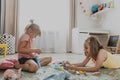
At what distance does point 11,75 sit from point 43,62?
0.79 m

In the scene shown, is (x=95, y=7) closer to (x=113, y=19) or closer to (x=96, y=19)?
(x=96, y=19)

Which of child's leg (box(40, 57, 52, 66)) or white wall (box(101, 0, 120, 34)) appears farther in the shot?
white wall (box(101, 0, 120, 34))

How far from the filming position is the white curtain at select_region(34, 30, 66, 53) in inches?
173

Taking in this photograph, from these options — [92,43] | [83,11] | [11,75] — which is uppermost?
[83,11]

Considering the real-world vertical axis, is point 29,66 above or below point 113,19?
below

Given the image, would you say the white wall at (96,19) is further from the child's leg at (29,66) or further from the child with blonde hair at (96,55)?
the child's leg at (29,66)

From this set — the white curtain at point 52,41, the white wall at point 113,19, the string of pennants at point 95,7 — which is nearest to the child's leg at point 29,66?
the white wall at point 113,19

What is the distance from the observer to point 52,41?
4426 millimetres

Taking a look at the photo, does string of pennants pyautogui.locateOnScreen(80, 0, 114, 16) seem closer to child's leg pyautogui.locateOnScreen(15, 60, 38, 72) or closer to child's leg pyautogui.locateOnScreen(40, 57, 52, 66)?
child's leg pyautogui.locateOnScreen(40, 57, 52, 66)

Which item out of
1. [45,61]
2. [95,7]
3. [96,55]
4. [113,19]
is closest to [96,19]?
[95,7]

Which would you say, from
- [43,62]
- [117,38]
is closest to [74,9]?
[117,38]

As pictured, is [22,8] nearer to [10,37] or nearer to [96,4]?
[10,37]

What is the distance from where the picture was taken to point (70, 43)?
14.8 ft

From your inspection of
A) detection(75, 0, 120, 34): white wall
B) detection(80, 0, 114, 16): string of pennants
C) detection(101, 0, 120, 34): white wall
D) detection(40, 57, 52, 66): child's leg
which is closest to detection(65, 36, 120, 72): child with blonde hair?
detection(40, 57, 52, 66): child's leg
